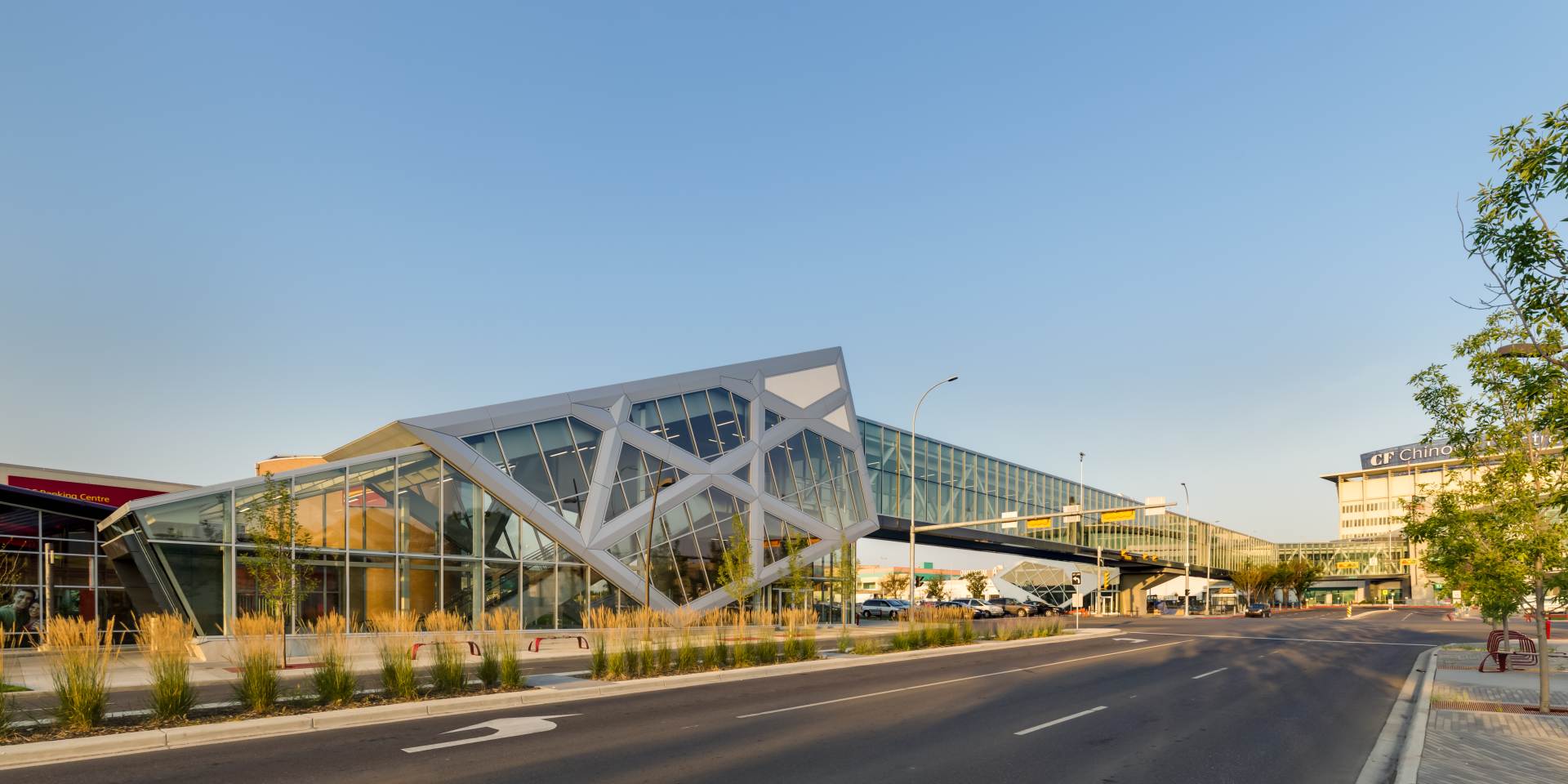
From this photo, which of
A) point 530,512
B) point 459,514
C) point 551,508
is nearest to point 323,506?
point 459,514

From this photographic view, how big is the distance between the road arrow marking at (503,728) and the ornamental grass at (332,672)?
2.46 meters

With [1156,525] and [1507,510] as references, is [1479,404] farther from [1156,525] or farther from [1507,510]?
[1156,525]

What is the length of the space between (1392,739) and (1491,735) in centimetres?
121

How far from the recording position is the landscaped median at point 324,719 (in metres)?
11.1

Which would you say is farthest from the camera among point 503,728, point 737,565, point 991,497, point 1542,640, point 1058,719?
point 991,497

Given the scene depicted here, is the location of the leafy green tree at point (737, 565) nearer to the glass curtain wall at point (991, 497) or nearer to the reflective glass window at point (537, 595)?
the reflective glass window at point (537, 595)

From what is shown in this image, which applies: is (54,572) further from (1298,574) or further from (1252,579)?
(1298,574)

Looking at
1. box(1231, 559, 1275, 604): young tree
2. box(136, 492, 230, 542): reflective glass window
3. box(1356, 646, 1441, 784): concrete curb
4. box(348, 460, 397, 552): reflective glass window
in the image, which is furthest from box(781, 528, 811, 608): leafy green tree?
box(1231, 559, 1275, 604): young tree

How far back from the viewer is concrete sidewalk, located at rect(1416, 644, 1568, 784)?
10.4m

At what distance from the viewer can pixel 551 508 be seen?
3356cm

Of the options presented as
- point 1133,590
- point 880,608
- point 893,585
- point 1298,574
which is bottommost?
point 1133,590

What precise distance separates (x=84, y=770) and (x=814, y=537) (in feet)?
118

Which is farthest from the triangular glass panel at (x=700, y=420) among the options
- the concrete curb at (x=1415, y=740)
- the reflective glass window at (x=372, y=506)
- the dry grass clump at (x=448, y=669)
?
the concrete curb at (x=1415, y=740)

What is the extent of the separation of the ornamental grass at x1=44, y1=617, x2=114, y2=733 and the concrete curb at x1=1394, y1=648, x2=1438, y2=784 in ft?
51.4
